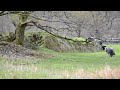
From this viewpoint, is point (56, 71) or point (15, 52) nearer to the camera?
point (56, 71)

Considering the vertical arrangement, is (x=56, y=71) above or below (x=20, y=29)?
below

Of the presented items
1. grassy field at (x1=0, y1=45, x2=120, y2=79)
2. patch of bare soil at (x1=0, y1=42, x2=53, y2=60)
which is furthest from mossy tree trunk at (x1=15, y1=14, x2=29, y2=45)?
grassy field at (x1=0, y1=45, x2=120, y2=79)

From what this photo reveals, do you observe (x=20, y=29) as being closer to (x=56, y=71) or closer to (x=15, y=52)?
(x=15, y=52)

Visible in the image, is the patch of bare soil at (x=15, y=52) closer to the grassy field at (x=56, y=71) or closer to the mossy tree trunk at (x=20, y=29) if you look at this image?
the mossy tree trunk at (x=20, y=29)

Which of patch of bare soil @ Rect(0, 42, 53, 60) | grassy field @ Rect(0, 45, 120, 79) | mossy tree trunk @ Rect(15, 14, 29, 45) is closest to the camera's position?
grassy field @ Rect(0, 45, 120, 79)

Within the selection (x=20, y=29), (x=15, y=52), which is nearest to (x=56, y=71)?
(x=15, y=52)

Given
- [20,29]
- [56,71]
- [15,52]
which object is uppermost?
[20,29]

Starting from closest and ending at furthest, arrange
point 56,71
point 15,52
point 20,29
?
point 56,71, point 15,52, point 20,29

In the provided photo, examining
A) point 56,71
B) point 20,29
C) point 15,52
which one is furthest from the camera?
point 20,29

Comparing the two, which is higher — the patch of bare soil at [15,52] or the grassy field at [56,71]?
the patch of bare soil at [15,52]

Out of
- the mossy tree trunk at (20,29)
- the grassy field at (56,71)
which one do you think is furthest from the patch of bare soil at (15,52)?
the grassy field at (56,71)

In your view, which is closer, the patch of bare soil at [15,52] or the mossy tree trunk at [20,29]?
the patch of bare soil at [15,52]

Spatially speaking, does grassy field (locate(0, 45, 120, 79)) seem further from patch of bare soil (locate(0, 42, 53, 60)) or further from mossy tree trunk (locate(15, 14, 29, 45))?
mossy tree trunk (locate(15, 14, 29, 45))
